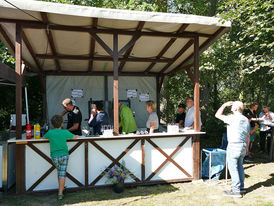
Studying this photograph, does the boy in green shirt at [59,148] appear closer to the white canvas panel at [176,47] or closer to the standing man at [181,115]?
the standing man at [181,115]

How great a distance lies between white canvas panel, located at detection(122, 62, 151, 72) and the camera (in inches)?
272

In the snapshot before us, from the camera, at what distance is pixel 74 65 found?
6.77 m

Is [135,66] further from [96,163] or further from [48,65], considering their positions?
[96,163]

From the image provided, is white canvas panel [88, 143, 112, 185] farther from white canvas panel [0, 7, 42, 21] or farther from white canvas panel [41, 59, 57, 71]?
white canvas panel [41, 59, 57, 71]

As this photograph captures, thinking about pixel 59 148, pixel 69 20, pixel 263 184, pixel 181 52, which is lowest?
pixel 263 184

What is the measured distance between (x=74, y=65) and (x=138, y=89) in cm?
232

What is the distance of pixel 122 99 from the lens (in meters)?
7.77

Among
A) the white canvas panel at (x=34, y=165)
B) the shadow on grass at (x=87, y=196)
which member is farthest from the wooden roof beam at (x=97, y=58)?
the shadow on grass at (x=87, y=196)

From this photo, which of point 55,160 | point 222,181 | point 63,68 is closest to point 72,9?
point 55,160

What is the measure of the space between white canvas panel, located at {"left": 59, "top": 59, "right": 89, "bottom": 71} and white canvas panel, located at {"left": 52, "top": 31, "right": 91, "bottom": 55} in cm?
59

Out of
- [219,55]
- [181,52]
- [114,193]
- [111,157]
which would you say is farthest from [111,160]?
[219,55]

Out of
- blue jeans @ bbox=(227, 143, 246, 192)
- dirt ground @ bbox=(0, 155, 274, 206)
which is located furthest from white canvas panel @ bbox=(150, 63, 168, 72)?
blue jeans @ bbox=(227, 143, 246, 192)

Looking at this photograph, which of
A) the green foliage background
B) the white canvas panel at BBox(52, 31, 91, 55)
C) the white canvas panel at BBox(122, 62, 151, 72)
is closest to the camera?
the white canvas panel at BBox(52, 31, 91, 55)

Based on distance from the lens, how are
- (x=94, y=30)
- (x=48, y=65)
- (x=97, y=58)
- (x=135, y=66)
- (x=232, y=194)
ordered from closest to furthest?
(x=232, y=194)
(x=94, y=30)
(x=97, y=58)
(x=48, y=65)
(x=135, y=66)
